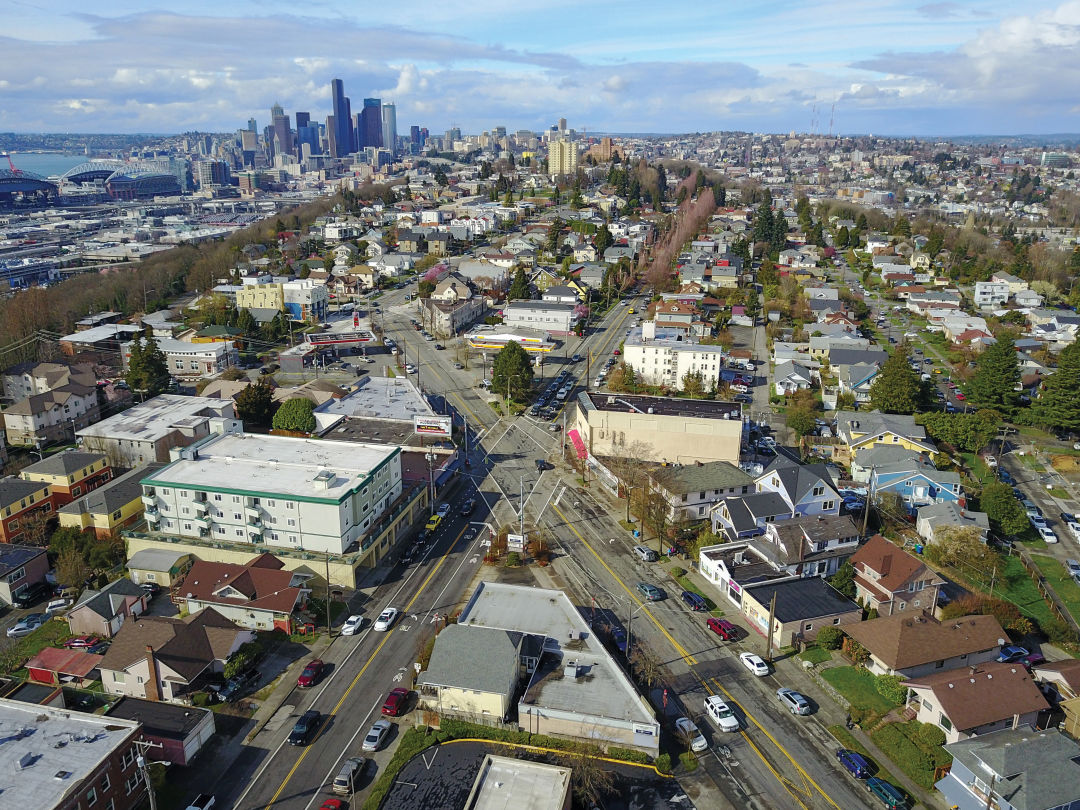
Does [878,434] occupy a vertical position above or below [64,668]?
above

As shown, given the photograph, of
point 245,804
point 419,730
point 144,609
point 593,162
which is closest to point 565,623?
point 419,730

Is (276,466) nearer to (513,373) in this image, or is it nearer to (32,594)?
(32,594)

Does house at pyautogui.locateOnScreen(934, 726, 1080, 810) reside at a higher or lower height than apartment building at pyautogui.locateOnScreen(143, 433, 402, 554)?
lower

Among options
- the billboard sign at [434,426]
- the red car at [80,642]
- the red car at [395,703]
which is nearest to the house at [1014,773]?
the red car at [395,703]

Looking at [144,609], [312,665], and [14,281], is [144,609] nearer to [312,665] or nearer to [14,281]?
[312,665]

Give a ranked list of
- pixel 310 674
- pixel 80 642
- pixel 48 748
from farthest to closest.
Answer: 1. pixel 80 642
2. pixel 310 674
3. pixel 48 748

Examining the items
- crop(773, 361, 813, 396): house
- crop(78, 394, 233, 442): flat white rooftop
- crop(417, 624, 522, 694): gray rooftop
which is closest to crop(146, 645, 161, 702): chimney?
crop(417, 624, 522, 694): gray rooftop

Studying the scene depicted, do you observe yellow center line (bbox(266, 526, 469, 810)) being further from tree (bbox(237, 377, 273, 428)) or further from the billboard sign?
tree (bbox(237, 377, 273, 428))

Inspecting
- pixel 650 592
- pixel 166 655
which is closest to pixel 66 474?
pixel 166 655
